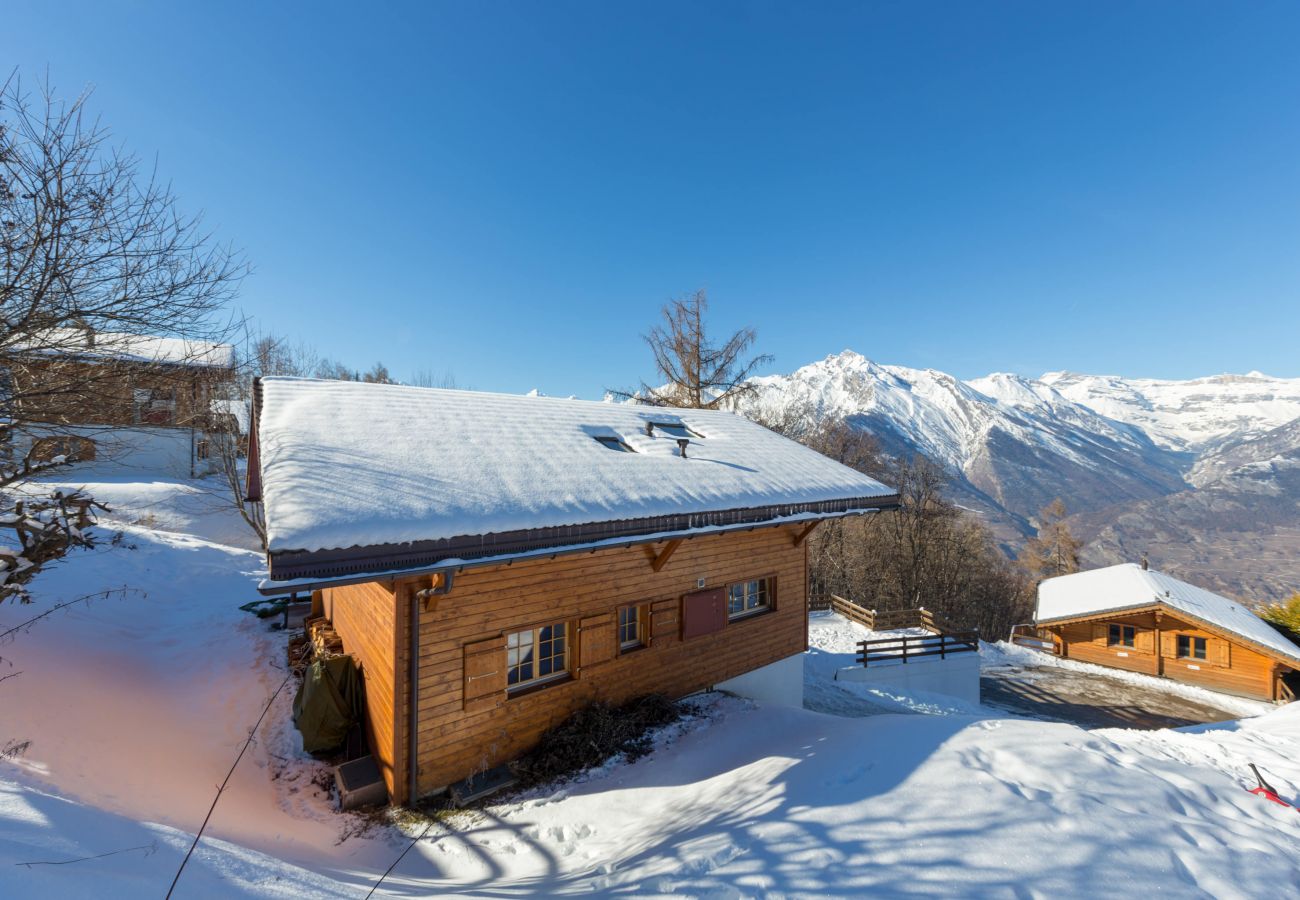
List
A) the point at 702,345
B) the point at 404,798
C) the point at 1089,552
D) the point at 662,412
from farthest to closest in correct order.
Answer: the point at 1089,552
the point at 702,345
the point at 662,412
the point at 404,798

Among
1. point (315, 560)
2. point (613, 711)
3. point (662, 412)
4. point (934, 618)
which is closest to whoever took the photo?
point (315, 560)

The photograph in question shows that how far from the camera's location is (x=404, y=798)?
5859 millimetres

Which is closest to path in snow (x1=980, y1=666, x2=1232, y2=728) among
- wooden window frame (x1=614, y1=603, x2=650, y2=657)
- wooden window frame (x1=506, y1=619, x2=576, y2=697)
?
wooden window frame (x1=614, y1=603, x2=650, y2=657)

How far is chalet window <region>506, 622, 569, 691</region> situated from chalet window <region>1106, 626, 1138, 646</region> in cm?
2794

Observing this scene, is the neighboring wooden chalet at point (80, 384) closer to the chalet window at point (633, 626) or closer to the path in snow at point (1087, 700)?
the chalet window at point (633, 626)

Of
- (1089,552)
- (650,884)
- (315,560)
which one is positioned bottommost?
(1089,552)

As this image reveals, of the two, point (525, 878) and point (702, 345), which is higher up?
point (702, 345)

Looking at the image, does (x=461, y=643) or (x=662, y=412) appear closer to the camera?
(x=461, y=643)

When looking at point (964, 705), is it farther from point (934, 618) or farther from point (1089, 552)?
point (1089, 552)

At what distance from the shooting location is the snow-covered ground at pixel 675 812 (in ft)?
11.7

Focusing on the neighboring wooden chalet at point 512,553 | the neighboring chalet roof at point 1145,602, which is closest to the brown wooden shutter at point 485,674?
the neighboring wooden chalet at point 512,553

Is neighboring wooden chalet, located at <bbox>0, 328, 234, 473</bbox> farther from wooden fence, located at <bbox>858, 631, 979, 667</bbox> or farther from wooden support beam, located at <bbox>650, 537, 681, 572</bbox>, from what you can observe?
wooden fence, located at <bbox>858, 631, 979, 667</bbox>

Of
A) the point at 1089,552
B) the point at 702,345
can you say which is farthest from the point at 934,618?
the point at 1089,552

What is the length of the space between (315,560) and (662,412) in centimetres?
884
